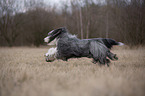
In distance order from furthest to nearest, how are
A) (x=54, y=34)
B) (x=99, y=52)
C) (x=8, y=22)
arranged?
1. (x=8, y=22)
2. (x=54, y=34)
3. (x=99, y=52)

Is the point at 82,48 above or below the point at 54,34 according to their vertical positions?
below

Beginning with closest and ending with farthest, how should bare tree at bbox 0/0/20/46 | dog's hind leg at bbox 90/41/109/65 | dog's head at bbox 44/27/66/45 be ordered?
dog's hind leg at bbox 90/41/109/65 < dog's head at bbox 44/27/66/45 < bare tree at bbox 0/0/20/46

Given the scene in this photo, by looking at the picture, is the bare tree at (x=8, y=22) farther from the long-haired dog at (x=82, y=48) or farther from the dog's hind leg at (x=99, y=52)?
the dog's hind leg at (x=99, y=52)

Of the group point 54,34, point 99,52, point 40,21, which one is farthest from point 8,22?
point 99,52

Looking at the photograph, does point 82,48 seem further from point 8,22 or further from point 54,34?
point 8,22

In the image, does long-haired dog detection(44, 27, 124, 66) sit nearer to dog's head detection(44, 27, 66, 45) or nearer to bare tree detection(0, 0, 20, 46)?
dog's head detection(44, 27, 66, 45)

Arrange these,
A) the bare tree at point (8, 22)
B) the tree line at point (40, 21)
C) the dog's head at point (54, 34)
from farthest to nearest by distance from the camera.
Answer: the tree line at point (40, 21)
the bare tree at point (8, 22)
the dog's head at point (54, 34)

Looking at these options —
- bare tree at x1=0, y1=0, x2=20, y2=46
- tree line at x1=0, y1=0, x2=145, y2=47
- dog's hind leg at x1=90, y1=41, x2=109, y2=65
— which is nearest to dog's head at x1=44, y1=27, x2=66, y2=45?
dog's hind leg at x1=90, y1=41, x2=109, y2=65

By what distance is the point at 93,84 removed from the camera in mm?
1470

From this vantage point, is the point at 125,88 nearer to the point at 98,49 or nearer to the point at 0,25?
the point at 98,49

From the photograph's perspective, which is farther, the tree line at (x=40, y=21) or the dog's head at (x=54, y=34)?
the tree line at (x=40, y=21)

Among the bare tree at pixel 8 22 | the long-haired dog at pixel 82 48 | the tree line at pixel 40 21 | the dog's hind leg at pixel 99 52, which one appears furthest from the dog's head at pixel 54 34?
the bare tree at pixel 8 22

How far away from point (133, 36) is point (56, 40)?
764 cm

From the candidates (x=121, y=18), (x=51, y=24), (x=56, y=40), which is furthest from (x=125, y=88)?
(x=51, y=24)
